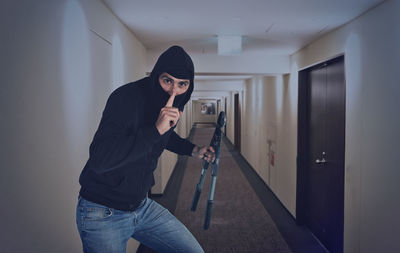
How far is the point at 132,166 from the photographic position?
1164 millimetres

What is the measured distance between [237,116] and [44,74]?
9068mm

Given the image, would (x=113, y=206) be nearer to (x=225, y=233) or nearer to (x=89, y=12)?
(x=89, y=12)

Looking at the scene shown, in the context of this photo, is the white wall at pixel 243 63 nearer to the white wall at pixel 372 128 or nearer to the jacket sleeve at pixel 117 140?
the white wall at pixel 372 128

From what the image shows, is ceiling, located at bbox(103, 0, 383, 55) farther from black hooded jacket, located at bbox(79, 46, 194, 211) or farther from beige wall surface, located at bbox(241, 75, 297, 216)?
beige wall surface, located at bbox(241, 75, 297, 216)

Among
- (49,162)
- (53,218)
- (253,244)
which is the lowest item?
(253,244)

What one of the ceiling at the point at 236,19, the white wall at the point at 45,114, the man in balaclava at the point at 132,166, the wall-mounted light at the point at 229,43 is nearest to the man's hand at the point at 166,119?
the man in balaclava at the point at 132,166

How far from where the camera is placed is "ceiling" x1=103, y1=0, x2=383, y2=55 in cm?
207

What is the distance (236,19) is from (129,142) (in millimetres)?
1823

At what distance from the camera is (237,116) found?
10.1 m

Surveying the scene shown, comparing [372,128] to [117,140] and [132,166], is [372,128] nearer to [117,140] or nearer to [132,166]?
[132,166]

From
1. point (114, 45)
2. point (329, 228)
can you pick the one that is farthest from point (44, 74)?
point (329, 228)

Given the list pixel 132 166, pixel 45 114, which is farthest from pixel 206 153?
pixel 45 114

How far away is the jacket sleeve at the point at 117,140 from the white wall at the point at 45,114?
1.08 ft

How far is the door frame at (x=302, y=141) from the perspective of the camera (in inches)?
146
